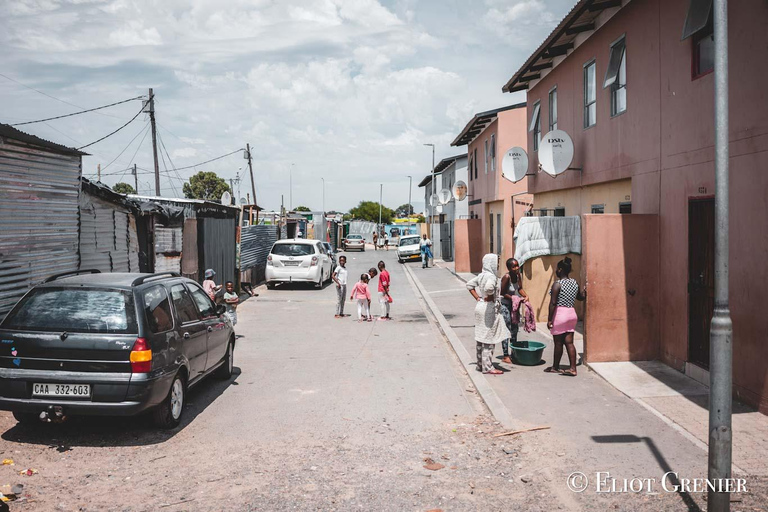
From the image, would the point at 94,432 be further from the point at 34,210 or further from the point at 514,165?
the point at 514,165

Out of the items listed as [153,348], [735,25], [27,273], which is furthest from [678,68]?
[27,273]

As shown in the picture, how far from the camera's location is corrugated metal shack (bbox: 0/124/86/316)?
874 cm

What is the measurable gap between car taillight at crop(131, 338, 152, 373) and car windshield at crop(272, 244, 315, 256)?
16821 millimetres

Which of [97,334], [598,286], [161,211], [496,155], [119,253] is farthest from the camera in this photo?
[496,155]

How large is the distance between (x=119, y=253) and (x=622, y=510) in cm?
1073

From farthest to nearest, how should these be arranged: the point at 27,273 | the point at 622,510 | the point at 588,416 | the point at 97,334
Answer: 1. the point at 27,273
2. the point at 588,416
3. the point at 97,334
4. the point at 622,510

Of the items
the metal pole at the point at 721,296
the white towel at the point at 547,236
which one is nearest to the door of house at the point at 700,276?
the metal pole at the point at 721,296

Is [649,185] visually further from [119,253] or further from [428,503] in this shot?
[119,253]

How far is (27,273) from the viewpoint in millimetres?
9156

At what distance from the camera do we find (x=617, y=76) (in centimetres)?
1200

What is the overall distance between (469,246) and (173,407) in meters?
23.3

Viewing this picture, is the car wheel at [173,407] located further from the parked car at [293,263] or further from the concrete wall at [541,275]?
the parked car at [293,263]

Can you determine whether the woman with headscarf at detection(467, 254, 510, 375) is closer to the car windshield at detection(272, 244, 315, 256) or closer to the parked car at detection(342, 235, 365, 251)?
the car windshield at detection(272, 244, 315, 256)

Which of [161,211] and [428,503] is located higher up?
[161,211]
